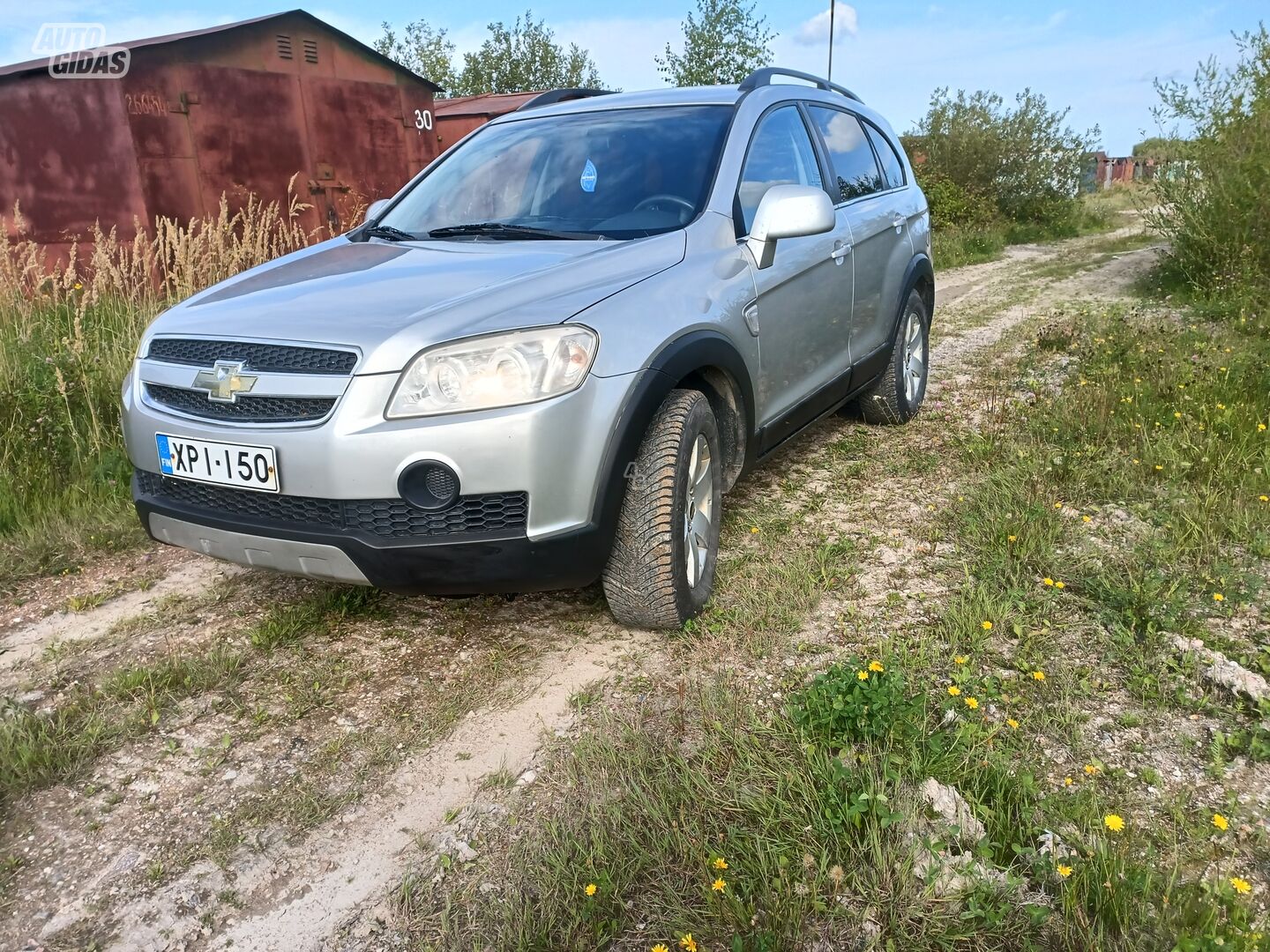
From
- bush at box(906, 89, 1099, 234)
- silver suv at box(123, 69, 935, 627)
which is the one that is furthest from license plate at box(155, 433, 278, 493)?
A: bush at box(906, 89, 1099, 234)

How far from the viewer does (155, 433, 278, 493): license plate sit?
242cm

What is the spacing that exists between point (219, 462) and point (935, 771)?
1.97m

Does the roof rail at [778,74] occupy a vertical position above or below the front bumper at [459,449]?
above

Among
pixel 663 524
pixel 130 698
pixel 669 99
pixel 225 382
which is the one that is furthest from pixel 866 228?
pixel 130 698

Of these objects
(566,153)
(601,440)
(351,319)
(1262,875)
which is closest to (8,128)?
(566,153)

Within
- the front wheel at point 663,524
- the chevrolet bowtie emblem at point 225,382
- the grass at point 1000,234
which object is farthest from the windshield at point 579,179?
the grass at point 1000,234

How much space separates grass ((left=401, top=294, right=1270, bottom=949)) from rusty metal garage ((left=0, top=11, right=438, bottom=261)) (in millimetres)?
7119

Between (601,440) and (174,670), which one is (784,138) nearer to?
(601,440)

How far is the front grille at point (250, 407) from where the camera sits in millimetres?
2385

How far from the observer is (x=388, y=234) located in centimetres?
351

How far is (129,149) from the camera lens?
7.94 metres

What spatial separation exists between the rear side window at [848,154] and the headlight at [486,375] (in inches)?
87.7

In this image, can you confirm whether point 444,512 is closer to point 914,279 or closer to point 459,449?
point 459,449

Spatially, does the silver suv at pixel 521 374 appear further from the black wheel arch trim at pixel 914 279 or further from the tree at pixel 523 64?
the tree at pixel 523 64
